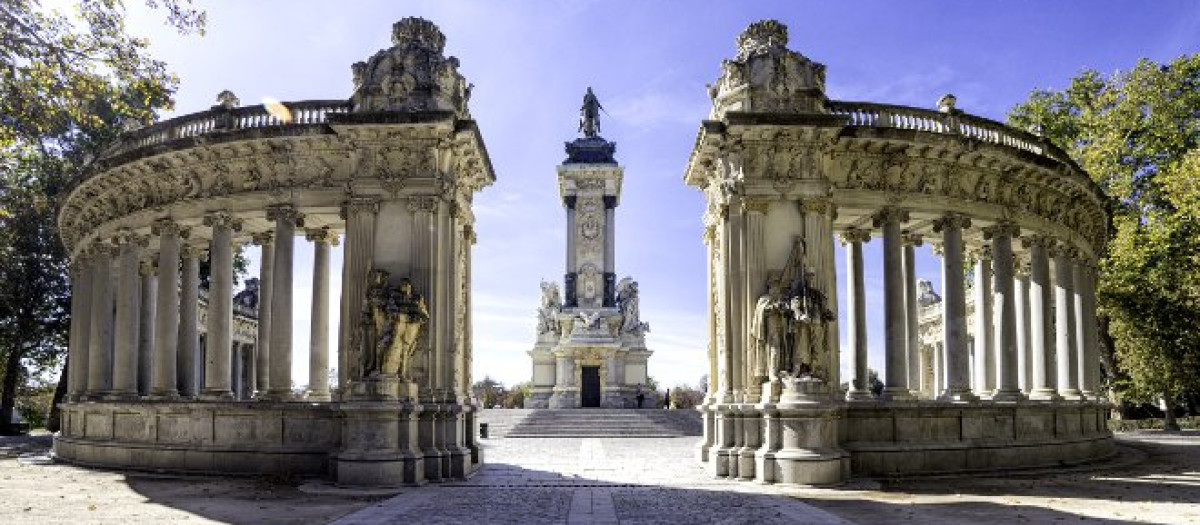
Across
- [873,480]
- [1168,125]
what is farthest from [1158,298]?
[873,480]

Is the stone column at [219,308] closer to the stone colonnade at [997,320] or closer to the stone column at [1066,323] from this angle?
the stone colonnade at [997,320]

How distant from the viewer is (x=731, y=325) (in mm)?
23641

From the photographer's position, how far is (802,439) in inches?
845

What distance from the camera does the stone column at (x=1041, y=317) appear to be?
92.8 ft

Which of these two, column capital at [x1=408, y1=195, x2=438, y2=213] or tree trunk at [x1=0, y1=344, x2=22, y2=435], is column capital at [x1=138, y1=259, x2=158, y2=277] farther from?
tree trunk at [x1=0, y1=344, x2=22, y2=435]

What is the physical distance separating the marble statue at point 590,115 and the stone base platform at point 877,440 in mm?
40462

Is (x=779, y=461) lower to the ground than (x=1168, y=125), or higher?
lower

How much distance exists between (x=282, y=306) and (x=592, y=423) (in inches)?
839

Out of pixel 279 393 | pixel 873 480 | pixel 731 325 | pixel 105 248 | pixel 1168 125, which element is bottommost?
pixel 873 480

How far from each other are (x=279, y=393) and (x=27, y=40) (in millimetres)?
11927

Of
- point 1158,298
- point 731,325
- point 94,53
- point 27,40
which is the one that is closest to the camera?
point 27,40

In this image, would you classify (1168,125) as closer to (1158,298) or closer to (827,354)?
(1158,298)

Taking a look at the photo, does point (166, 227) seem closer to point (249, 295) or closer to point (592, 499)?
point (592, 499)

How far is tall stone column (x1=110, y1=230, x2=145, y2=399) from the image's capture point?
2806 centimetres
